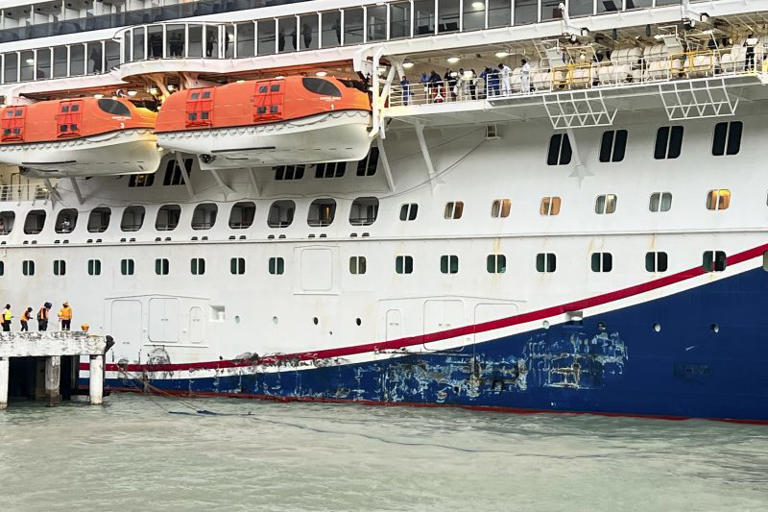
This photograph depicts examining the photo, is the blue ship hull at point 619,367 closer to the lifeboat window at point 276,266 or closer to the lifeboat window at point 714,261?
the lifeboat window at point 714,261

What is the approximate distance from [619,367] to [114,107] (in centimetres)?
1440

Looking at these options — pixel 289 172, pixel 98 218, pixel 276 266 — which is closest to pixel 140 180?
pixel 98 218

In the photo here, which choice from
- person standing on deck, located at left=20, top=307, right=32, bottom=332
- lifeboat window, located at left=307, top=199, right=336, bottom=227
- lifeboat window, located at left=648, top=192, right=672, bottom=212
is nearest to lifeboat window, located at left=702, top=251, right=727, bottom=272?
lifeboat window, located at left=648, top=192, right=672, bottom=212

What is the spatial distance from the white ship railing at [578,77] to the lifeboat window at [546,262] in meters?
3.66

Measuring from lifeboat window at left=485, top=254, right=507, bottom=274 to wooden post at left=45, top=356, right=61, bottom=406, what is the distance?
11660 mm

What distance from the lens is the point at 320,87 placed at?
27.7 metres

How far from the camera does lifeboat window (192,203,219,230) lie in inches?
1258

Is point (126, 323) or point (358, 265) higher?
point (358, 265)

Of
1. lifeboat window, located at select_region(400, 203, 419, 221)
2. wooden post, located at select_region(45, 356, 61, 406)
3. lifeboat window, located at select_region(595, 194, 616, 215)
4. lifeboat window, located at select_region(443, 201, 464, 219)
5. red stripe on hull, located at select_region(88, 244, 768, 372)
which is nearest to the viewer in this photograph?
red stripe on hull, located at select_region(88, 244, 768, 372)

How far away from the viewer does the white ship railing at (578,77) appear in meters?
24.5

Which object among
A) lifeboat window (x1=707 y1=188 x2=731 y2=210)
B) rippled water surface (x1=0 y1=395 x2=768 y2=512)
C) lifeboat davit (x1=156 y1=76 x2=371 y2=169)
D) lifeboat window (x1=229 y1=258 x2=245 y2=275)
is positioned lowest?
rippled water surface (x1=0 y1=395 x2=768 y2=512)

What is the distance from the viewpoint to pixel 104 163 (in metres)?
31.2

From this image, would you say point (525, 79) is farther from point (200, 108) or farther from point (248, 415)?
point (248, 415)

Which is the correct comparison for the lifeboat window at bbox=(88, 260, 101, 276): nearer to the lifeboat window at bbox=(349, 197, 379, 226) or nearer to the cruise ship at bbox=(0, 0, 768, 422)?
the cruise ship at bbox=(0, 0, 768, 422)
